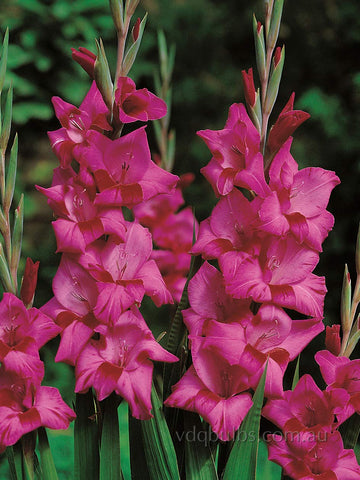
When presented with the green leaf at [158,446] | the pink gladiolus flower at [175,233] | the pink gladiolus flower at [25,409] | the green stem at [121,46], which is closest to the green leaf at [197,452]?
the green leaf at [158,446]

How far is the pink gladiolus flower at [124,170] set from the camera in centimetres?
58

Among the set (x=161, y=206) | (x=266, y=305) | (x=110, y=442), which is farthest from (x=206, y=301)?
(x=161, y=206)

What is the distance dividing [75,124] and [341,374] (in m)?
0.35

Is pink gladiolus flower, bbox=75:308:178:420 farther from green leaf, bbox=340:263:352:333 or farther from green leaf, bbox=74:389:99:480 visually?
green leaf, bbox=340:263:352:333

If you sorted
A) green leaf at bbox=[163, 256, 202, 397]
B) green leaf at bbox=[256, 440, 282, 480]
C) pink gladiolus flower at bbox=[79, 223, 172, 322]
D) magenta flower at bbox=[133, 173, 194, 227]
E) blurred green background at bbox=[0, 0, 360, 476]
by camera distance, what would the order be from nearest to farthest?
pink gladiolus flower at bbox=[79, 223, 172, 322]
green leaf at bbox=[163, 256, 202, 397]
green leaf at bbox=[256, 440, 282, 480]
magenta flower at bbox=[133, 173, 194, 227]
blurred green background at bbox=[0, 0, 360, 476]

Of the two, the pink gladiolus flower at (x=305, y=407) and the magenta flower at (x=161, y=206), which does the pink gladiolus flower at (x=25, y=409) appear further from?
the magenta flower at (x=161, y=206)

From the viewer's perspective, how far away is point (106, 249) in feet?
1.98

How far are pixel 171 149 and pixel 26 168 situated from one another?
1.48 m

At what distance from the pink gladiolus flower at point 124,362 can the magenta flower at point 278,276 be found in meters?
0.09

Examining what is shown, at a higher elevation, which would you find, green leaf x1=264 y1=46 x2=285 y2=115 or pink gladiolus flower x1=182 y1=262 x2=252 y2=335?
green leaf x1=264 y1=46 x2=285 y2=115

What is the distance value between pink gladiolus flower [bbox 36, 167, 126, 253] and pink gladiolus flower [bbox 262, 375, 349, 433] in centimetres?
22

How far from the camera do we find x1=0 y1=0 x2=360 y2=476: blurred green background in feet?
6.64

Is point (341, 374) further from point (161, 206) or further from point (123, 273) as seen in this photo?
point (161, 206)

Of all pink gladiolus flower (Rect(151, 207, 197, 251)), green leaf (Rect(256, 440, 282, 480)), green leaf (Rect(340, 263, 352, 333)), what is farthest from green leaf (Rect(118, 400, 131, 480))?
green leaf (Rect(340, 263, 352, 333))
